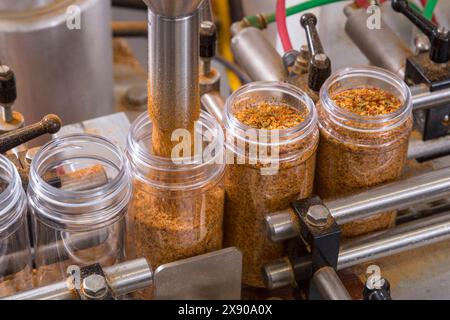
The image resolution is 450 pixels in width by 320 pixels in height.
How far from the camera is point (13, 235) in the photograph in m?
0.72

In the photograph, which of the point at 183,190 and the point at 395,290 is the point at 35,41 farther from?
the point at 395,290

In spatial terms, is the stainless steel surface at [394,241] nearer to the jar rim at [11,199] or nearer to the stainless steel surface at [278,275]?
the stainless steel surface at [278,275]

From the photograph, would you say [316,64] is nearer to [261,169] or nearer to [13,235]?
[261,169]

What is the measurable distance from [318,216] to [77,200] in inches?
8.0

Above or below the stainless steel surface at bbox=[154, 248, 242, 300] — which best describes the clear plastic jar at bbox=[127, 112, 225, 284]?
above

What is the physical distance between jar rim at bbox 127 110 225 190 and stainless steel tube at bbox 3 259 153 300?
72mm

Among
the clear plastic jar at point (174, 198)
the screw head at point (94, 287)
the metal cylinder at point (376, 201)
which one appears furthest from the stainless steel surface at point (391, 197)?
the screw head at point (94, 287)

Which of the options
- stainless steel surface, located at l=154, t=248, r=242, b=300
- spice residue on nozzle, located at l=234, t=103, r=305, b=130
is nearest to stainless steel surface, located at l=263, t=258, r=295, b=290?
stainless steel surface, located at l=154, t=248, r=242, b=300

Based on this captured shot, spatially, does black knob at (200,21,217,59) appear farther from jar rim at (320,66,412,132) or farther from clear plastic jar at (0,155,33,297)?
clear plastic jar at (0,155,33,297)

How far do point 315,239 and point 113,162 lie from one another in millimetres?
198

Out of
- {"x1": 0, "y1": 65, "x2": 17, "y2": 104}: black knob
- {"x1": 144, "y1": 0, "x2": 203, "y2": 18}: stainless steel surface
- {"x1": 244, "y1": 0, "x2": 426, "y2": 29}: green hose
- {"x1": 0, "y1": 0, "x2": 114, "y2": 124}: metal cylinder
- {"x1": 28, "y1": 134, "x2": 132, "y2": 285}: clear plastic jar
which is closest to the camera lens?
{"x1": 144, "y1": 0, "x2": 203, "y2": 18}: stainless steel surface

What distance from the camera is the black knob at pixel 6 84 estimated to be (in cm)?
78

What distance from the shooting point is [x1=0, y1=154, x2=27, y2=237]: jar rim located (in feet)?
2.21

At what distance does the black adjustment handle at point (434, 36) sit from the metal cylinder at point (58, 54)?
1.15ft
